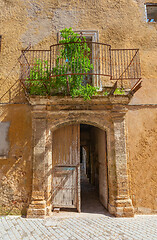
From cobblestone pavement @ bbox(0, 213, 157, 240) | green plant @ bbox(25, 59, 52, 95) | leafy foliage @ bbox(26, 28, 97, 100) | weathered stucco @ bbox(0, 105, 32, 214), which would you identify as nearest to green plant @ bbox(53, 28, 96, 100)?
leafy foliage @ bbox(26, 28, 97, 100)

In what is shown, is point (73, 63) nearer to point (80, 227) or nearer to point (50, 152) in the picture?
point (50, 152)

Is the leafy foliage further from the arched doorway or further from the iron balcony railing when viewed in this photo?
the arched doorway

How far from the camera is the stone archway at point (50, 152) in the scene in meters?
4.85

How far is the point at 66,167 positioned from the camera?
5520 mm

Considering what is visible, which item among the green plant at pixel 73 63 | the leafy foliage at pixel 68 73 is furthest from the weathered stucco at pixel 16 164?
the green plant at pixel 73 63

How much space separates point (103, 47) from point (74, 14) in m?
1.73

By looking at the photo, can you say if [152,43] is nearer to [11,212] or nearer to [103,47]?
[103,47]

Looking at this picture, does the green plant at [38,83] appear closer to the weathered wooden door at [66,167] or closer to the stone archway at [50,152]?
the stone archway at [50,152]

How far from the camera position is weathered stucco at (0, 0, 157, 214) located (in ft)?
16.8

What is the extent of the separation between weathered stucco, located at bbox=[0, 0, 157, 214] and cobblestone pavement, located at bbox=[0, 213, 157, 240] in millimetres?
644

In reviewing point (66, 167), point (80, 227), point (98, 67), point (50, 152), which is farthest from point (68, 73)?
point (80, 227)

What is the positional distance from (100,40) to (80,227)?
19.6 feet

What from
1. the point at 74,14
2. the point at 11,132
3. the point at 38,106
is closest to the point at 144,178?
the point at 38,106

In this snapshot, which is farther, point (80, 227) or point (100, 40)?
point (100, 40)
